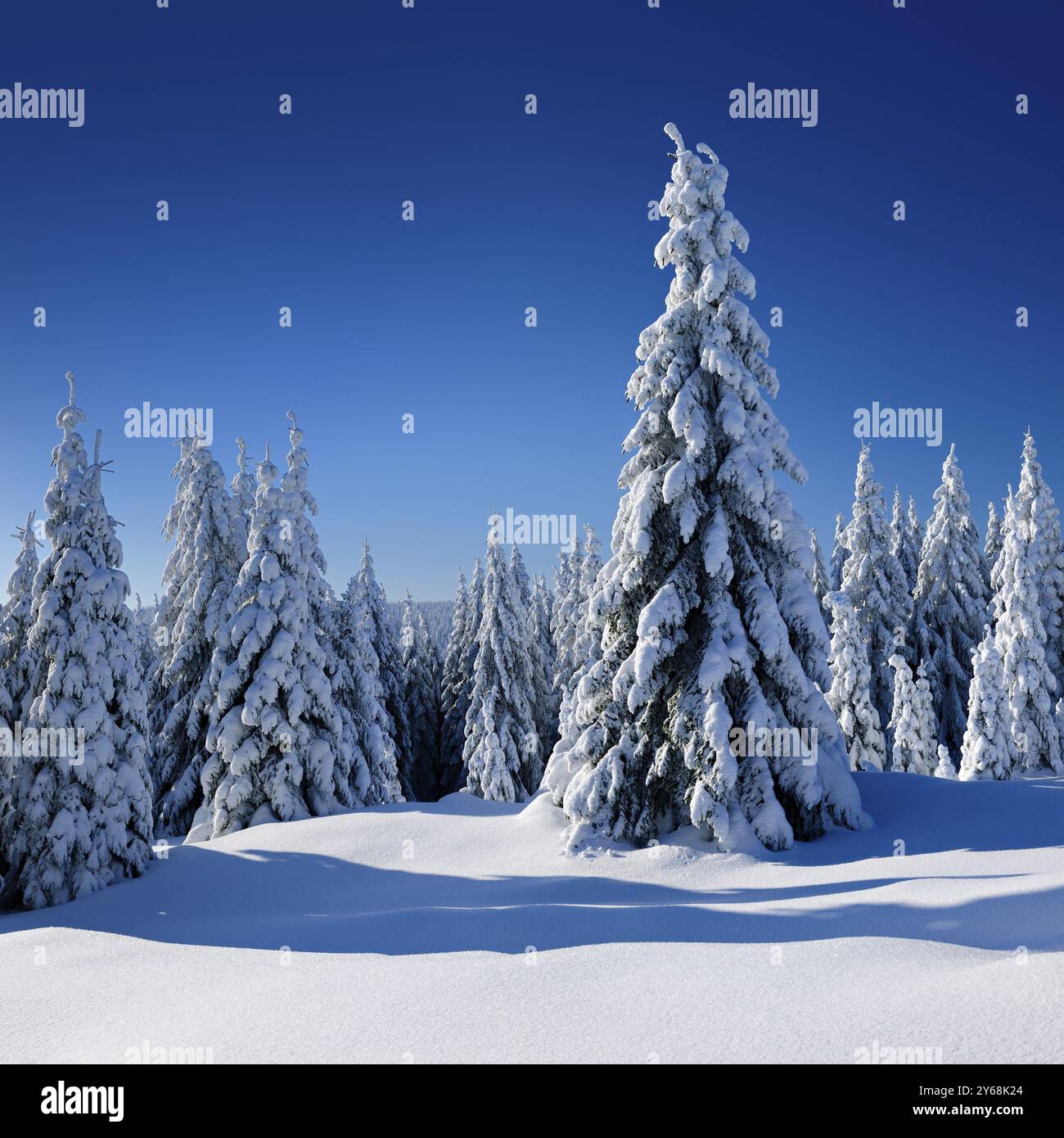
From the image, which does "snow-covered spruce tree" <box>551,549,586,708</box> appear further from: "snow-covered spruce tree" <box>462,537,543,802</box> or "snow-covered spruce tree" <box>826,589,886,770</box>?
"snow-covered spruce tree" <box>826,589,886,770</box>

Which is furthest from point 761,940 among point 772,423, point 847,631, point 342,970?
point 847,631

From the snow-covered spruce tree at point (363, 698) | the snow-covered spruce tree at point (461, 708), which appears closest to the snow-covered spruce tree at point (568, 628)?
the snow-covered spruce tree at point (461, 708)

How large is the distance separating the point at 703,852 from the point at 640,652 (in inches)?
135

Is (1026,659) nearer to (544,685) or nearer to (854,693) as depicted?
(854,693)

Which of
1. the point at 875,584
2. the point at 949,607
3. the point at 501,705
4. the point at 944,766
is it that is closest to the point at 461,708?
the point at 501,705

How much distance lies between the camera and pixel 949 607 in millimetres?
36625

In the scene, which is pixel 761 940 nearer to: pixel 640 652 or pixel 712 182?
pixel 640 652

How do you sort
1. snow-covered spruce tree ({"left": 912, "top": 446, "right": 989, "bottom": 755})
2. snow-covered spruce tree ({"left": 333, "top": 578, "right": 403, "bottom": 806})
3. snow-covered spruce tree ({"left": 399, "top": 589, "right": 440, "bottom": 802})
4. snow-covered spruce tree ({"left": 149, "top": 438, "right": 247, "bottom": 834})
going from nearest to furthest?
snow-covered spruce tree ({"left": 149, "top": 438, "right": 247, "bottom": 834}) → snow-covered spruce tree ({"left": 333, "top": 578, "right": 403, "bottom": 806}) → snow-covered spruce tree ({"left": 912, "top": 446, "right": 989, "bottom": 755}) → snow-covered spruce tree ({"left": 399, "top": 589, "right": 440, "bottom": 802})

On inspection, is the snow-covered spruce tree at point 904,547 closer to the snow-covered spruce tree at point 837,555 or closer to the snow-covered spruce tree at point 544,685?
the snow-covered spruce tree at point 837,555

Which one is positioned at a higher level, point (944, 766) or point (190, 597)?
point (190, 597)

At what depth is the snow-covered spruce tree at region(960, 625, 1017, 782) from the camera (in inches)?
1041

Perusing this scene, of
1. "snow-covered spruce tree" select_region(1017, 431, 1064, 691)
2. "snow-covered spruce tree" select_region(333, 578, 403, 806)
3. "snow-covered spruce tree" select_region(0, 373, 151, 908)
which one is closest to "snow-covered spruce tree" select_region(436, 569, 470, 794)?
"snow-covered spruce tree" select_region(333, 578, 403, 806)

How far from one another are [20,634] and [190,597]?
31.7 ft

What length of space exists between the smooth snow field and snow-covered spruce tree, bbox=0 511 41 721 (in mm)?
5085
